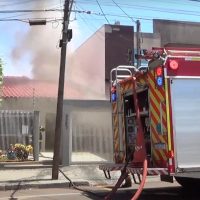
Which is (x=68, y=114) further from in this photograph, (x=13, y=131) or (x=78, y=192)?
(x=78, y=192)

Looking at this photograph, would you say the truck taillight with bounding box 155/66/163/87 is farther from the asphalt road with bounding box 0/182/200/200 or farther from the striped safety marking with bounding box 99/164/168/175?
the asphalt road with bounding box 0/182/200/200

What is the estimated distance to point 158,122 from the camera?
9.86 meters

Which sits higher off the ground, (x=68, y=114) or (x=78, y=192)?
(x=68, y=114)

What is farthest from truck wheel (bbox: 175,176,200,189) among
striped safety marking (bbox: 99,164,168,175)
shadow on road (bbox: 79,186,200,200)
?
striped safety marking (bbox: 99,164,168,175)

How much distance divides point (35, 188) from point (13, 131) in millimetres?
6804

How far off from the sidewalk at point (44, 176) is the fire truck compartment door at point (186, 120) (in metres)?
5.72

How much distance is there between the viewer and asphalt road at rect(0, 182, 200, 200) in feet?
38.7

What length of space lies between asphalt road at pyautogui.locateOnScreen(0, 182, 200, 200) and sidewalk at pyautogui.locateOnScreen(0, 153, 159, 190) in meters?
0.55

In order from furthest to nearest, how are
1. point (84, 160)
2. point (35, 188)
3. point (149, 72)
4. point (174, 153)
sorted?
point (84, 160) → point (35, 188) → point (149, 72) → point (174, 153)

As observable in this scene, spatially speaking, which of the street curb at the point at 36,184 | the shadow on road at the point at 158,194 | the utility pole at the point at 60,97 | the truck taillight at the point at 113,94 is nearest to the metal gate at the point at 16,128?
the utility pole at the point at 60,97

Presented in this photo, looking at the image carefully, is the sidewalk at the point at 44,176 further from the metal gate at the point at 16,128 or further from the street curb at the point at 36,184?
the metal gate at the point at 16,128

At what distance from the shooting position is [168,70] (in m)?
9.70

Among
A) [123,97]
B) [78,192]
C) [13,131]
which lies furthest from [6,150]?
[123,97]

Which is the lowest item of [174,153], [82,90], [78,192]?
[78,192]
